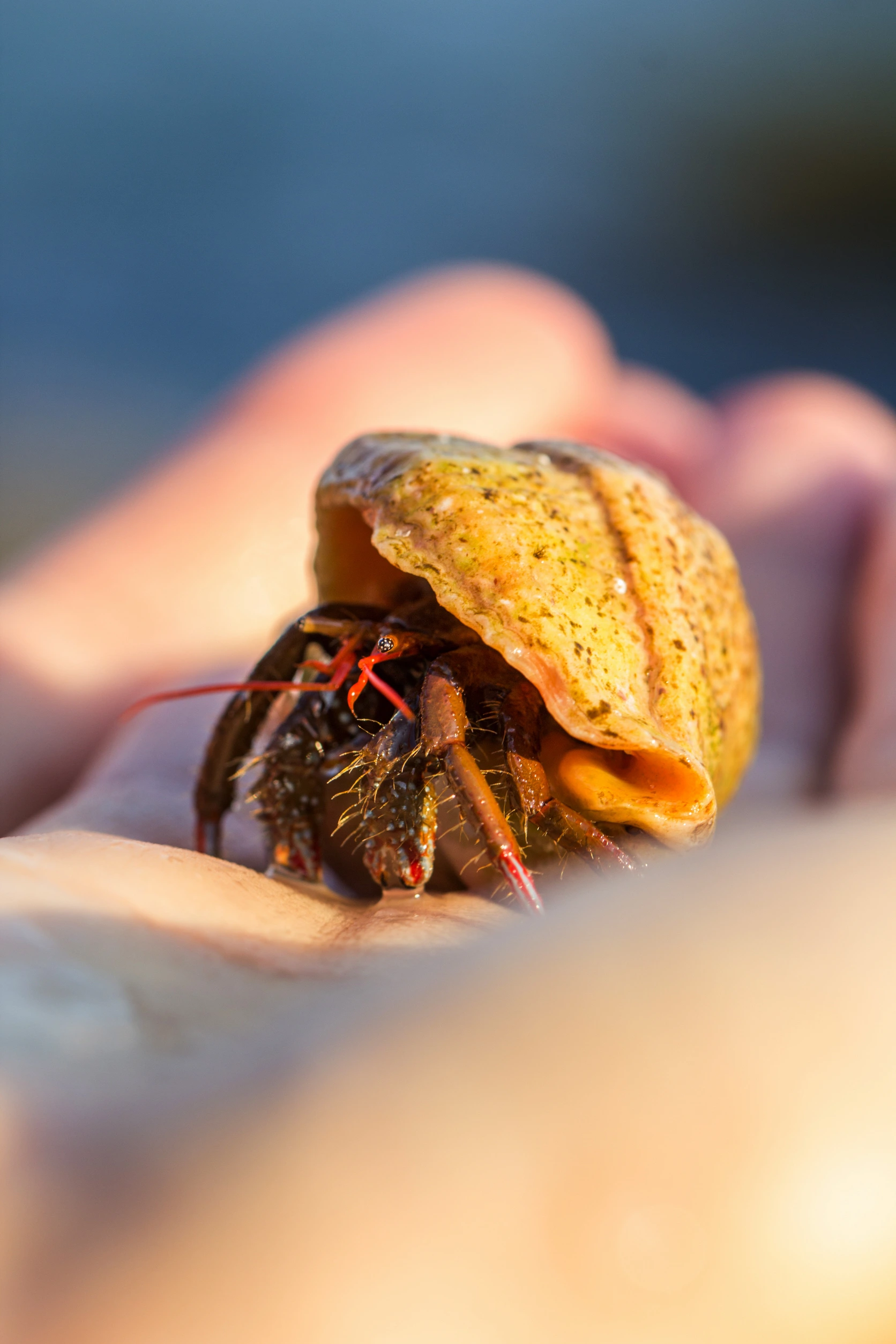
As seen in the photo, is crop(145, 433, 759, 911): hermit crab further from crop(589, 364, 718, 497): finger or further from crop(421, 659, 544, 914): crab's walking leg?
crop(589, 364, 718, 497): finger

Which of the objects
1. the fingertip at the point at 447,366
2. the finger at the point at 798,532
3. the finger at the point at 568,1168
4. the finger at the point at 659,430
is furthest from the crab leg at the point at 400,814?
the finger at the point at 659,430

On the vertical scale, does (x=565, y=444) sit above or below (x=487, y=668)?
above

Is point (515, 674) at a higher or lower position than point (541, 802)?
higher

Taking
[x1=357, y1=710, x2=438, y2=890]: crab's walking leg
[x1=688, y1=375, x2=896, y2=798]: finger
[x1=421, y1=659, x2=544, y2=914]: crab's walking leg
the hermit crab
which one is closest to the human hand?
[x1=688, y1=375, x2=896, y2=798]: finger

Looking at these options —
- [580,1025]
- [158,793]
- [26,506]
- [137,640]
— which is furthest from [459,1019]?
[26,506]

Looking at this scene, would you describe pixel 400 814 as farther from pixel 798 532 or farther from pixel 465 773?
pixel 798 532

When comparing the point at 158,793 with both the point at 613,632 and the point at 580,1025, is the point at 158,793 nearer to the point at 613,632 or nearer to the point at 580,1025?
the point at 613,632

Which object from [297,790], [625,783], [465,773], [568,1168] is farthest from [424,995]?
[297,790]
